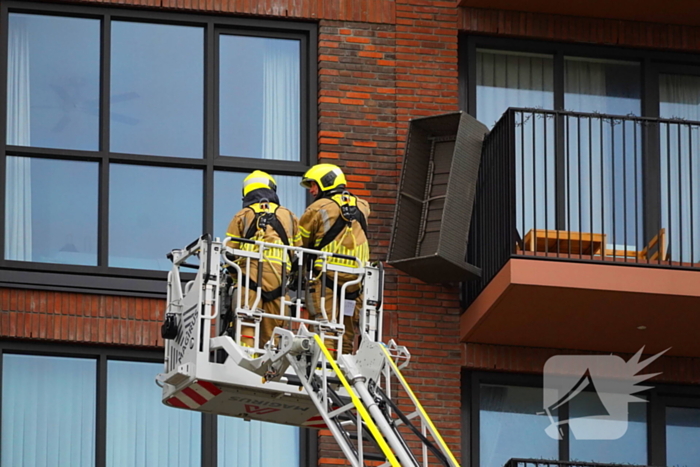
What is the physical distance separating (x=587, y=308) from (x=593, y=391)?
1435 mm

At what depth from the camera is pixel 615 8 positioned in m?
17.7

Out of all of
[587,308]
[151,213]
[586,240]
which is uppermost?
[151,213]

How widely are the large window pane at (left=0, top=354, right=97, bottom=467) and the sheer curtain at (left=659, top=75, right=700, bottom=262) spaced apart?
6.08m

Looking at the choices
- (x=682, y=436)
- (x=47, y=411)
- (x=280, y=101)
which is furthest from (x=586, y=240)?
(x=47, y=411)

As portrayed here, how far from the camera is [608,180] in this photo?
17547 millimetres

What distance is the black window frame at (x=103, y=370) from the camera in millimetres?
15695

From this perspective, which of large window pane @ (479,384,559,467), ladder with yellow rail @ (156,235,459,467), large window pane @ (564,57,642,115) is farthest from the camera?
large window pane @ (564,57,642,115)

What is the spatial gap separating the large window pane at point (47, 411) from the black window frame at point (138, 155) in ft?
2.59

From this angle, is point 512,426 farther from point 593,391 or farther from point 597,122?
point 597,122

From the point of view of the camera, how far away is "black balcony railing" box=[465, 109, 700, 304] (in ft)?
51.8

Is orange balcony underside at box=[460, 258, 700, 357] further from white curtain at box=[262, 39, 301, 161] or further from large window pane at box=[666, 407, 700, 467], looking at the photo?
white curtain at box=[262, 39, 301, 161]

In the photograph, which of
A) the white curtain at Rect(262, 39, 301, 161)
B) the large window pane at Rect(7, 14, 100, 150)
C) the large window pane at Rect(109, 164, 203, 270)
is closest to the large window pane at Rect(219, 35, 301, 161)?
the white curtain at Rect(262, 39, 301, 161)

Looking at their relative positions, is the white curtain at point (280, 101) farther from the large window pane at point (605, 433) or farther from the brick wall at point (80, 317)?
the large window pane at point (605, 433)

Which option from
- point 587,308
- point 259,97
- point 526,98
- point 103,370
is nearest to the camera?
point 587,308
